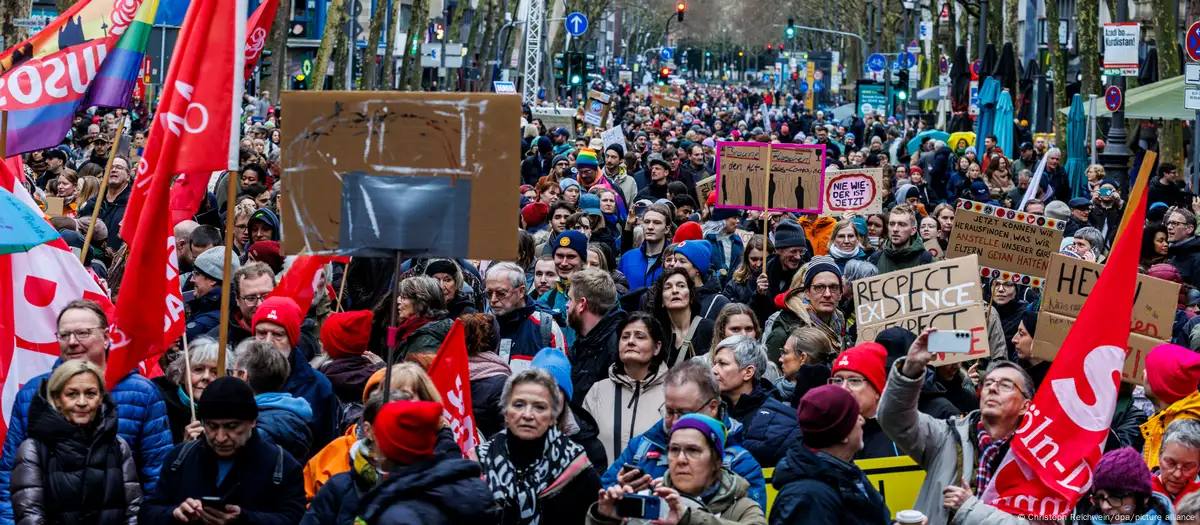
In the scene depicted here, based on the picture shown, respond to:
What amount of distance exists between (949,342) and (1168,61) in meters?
18.9

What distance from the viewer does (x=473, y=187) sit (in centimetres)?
583

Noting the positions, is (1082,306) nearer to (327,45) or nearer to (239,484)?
(239,484)

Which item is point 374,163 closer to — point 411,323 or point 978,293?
point 411,323

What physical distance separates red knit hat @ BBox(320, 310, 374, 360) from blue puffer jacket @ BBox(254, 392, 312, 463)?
3.16 ft

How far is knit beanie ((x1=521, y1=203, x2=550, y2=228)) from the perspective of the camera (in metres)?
12.9

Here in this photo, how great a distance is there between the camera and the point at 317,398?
6.66 m

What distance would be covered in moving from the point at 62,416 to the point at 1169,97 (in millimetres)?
17131

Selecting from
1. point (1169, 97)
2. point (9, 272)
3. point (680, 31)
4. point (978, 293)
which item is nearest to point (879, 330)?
point (978, 293)

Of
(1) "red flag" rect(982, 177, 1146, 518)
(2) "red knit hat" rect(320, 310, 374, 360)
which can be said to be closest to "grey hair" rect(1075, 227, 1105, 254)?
(1) "red flag" rect(982, 177, 1146, 518)

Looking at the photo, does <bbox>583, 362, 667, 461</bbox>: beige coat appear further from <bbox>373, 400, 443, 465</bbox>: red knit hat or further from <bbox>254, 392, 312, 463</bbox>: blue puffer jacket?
<bbox>373, 400, 443, 465</bbox>: red knit hat

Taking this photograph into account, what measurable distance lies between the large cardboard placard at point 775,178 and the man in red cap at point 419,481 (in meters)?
8.12

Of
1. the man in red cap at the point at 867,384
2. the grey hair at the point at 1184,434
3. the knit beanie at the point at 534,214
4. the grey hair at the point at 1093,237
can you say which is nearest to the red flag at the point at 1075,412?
the grey hair at the point at 1184,434

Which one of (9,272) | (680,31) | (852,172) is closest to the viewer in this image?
(9,272)

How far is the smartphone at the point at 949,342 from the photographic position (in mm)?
5195
